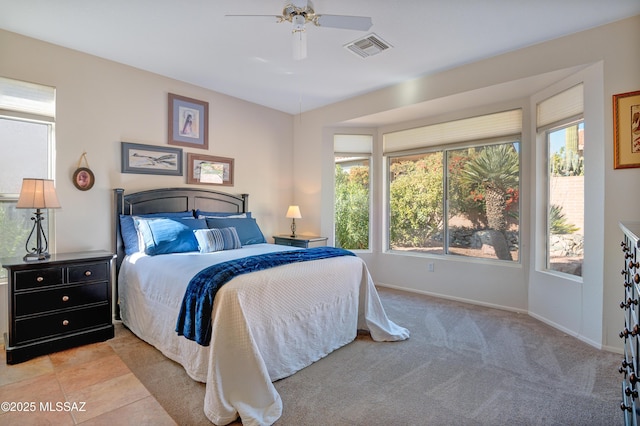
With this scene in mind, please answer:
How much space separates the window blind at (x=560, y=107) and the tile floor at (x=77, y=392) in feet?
13.6

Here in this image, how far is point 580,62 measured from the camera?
2.80 metres

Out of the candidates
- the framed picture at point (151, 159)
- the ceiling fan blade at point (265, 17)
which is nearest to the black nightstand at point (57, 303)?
the framed picture at point (151, 159)

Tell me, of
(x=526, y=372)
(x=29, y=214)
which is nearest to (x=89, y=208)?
(x=29, y=214)

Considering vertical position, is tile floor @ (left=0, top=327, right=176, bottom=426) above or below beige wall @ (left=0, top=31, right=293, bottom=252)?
below

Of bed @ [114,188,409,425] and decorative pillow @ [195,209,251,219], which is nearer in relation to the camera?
bed @ [114,188,409,425]

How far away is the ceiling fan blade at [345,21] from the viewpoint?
2197mm

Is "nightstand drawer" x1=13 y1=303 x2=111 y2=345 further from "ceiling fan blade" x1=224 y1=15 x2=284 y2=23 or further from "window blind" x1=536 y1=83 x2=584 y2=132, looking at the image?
"window blind" x1=536 y1=83 x2=584 y2=132

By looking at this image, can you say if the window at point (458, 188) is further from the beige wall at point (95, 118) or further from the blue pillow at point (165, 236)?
the blue pillow at point (165, 236)

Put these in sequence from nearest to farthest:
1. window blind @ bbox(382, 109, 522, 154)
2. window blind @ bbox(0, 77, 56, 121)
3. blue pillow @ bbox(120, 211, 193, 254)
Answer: window blind @ bbox(0, 77, 56, 121) < blue pillow @ bbox(120, 211, 193, 254) < window blind @ bbox(382, 109, 522, 154)

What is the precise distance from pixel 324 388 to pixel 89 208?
2.90 metres

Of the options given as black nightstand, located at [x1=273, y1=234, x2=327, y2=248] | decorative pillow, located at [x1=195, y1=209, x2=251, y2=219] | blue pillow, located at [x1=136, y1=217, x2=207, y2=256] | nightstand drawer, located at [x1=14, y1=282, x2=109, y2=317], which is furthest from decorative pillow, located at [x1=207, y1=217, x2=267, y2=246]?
nightstand drawer, located at [x1=14, y1=282, x2=109, y2=317]

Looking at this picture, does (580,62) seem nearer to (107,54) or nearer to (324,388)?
(324,388)

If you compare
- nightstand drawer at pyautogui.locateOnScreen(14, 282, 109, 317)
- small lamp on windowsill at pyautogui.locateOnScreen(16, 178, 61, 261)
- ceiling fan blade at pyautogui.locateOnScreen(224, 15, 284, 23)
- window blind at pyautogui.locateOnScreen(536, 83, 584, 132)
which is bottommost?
nightstand drawer at pyautogui.locateOnScreen(14, 282, 109, 317)

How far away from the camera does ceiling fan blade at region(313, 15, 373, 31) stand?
220 cm
